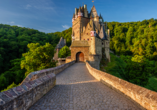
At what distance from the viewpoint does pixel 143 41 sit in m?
51.8

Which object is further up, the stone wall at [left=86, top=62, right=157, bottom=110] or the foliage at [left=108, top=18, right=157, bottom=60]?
the foliage at [left=108, top=18, right=157, bottom=60]

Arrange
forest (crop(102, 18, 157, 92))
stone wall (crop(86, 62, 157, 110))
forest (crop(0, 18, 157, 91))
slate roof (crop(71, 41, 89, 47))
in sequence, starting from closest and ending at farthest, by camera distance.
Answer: stone wall (crop(86, 62, 157, 110)), forest (crop(102, 18, 157, 92)), forest (crop(0, 18, 157, 91)), slate roof (crop(71, 41, 89, 47))

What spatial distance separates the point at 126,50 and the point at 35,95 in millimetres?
65658

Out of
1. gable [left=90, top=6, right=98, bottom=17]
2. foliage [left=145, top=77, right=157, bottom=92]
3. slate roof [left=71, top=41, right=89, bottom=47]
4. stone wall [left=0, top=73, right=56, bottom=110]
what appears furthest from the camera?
gable [left=90, top=6, right=98, bottom=17]

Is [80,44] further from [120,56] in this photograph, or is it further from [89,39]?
[120,56]

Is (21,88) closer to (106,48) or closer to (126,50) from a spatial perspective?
(106,48)

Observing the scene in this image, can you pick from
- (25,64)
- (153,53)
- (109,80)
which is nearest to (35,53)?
(25,64)

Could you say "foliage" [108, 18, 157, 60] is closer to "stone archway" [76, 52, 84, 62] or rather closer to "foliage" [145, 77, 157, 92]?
"foliage" [145, 77, 157, 92]

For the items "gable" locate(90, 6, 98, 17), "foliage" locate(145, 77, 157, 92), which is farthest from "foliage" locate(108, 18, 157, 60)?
"gable" locate(90, 6, 98, 17)

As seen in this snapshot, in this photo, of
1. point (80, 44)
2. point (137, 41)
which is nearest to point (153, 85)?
point (80, 44)

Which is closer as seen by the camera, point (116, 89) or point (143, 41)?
point (116, 89)

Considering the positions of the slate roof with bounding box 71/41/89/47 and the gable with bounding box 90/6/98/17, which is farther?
the gable with bounding box 90/6/98/17

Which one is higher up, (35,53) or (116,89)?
(35,53)

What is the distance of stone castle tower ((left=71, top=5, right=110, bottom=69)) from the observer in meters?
22.9
